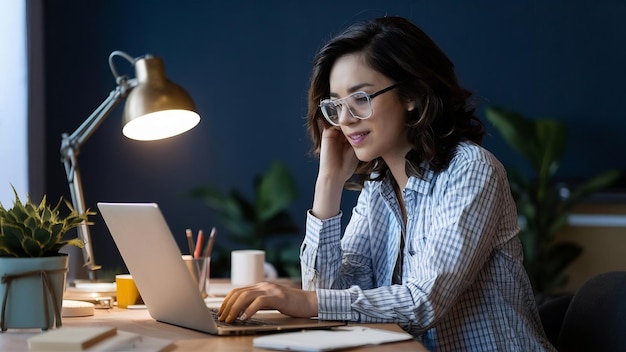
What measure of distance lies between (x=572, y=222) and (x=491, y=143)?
63 centimetres

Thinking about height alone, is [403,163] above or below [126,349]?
above

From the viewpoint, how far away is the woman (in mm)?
1748

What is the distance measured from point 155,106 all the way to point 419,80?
24.1 inches

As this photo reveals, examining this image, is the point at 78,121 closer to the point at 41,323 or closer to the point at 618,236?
the point at 618,236

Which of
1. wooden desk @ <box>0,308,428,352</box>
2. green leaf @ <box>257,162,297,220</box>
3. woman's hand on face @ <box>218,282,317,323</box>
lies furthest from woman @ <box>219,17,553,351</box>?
green leaf @ <box>257,162,297,220</box>

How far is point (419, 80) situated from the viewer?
206cm

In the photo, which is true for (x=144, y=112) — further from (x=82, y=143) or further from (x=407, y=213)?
(x=407, y=213)

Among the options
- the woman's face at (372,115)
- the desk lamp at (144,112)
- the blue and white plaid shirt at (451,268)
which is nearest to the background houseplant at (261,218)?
the desk lamp at (144,112)

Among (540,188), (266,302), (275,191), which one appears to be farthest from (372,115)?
(540,188)

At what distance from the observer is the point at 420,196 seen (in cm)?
201

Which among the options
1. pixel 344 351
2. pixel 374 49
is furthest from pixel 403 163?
pixel 344 351

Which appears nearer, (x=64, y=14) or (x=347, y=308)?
(x=347, y=308)

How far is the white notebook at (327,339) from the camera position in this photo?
137 centimetres

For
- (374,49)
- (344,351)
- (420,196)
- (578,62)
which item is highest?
(578,62)
